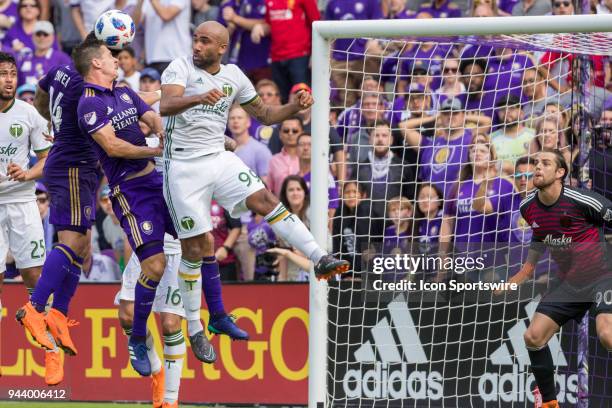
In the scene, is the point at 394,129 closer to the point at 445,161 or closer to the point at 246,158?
the point at 445,161

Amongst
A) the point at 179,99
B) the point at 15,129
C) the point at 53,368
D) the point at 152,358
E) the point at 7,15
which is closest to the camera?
the point at 179,99

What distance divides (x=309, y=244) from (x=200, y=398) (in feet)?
12.6

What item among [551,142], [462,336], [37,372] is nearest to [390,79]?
[551,142]

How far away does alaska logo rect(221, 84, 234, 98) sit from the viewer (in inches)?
378

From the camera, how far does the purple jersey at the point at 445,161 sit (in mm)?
12070

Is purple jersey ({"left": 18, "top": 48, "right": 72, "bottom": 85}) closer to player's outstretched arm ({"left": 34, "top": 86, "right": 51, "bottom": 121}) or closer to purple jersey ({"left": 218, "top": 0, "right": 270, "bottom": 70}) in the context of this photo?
purple jersey ({"left": 218, "top": 0, "right": 270, "bottom": 70})

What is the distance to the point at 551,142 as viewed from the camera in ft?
40.2

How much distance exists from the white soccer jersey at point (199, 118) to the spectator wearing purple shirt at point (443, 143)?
8.97 feet

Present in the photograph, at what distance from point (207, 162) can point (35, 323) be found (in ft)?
6.47

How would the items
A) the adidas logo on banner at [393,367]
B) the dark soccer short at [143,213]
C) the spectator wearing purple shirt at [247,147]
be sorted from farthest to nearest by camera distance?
the spectator wearing purple shirt at [247,147], the adidas logo on banner at [393,367], the dark soccer short at [143,213]

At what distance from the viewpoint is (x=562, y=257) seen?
431 inches

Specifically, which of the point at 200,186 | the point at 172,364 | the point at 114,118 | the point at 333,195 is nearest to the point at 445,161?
the point at 333,195

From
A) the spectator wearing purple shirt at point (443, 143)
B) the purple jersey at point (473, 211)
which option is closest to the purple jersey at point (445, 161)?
the spectator wearing purple shirt at point (443, 143)

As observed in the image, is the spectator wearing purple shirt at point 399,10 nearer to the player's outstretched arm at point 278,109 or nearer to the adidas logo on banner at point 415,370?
the adidas logo on banner at point 415,370
